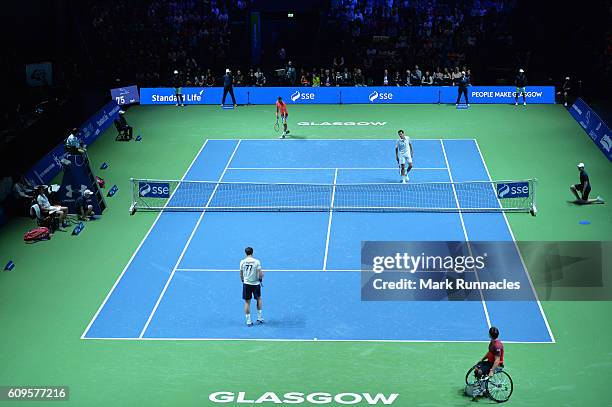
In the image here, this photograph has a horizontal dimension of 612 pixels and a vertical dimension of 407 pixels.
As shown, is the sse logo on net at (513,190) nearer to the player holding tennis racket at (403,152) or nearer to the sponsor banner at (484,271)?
the sponsor banner at (484,271)

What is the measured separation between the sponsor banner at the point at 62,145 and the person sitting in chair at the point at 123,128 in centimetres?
110

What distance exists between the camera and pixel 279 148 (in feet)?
134

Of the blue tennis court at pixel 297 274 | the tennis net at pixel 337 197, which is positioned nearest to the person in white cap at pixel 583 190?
the tennis net at pixel 337 197

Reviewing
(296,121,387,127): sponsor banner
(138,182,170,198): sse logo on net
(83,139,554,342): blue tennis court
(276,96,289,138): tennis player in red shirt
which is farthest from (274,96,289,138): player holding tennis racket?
(138,182,170,198): sse logo on net

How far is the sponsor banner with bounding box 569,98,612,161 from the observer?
38606 mm

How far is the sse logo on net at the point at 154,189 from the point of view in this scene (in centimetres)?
3173

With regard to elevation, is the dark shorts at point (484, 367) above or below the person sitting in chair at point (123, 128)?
above

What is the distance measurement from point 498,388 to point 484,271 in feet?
23.9

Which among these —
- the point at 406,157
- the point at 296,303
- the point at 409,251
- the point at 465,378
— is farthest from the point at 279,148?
the point at 465,378

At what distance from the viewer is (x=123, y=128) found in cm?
4238

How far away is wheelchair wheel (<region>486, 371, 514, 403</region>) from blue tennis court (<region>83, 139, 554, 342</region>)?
2.96 m

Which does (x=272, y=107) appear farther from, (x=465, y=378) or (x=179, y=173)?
(x=465, y=378)

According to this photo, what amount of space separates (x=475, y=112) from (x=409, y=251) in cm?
2133

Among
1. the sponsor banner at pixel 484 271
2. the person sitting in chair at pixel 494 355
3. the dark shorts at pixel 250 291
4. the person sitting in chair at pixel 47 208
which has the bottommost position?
the sponsor banner at pixel 484 271
